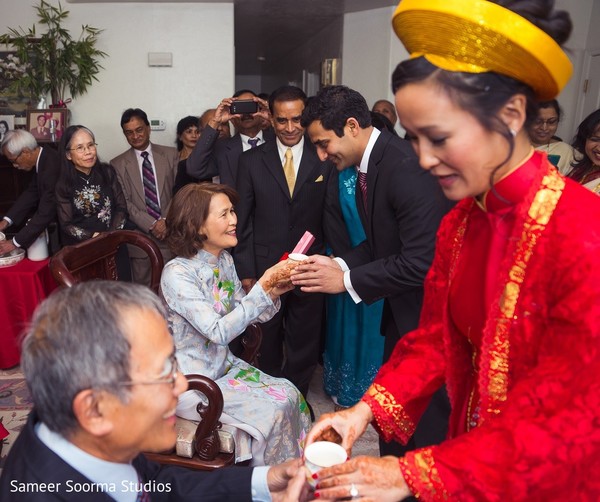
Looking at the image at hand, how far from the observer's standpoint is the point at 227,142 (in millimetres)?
3523

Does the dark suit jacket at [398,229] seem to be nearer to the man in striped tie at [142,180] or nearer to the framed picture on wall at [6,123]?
the man in striped tie at [142,180]

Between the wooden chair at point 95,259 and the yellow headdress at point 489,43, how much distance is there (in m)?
1.32

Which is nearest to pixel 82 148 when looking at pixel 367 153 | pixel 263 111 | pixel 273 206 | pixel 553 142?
pixel 263 111

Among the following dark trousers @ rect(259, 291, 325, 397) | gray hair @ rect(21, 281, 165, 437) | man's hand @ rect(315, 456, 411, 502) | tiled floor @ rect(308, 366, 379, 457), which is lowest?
tiled floor @ rect(308, 366, 379, 457)

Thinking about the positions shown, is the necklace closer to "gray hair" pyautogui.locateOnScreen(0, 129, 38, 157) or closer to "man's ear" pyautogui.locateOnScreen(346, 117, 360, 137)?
"gray hair" pyautogui.locateOnScreen(0, 129, 38, 157)

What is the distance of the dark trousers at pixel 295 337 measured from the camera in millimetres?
3018

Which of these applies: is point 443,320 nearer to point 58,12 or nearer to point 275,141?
point 275,141

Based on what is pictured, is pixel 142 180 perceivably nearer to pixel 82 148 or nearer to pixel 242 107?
pixel 82 148

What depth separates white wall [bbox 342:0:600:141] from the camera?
18.0 ft

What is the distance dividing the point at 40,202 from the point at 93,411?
3.18 meters

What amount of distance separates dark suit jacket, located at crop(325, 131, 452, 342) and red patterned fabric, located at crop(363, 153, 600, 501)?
847 mm

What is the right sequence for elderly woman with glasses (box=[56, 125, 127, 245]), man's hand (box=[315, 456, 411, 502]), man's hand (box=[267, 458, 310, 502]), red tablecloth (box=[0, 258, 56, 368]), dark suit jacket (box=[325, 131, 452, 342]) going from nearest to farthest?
man's hand (box=[315, 456, 411, 502]) < man's hand (box=[267, 458, 310, 502]) < dark suit jacket (box=[325, 131, 452, 342]) < red tablecloth (box=[0, 258, 56, 368]) < elderly woman with glasses (box=[56, 125, 127, 245])

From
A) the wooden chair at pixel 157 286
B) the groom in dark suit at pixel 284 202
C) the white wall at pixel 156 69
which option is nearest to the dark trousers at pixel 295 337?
the groom in dark suit at pixel 284 202

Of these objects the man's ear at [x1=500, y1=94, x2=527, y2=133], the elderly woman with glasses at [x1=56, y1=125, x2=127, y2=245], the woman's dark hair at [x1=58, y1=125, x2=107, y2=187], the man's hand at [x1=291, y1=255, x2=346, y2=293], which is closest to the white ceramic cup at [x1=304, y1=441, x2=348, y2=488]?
the man's ear at [x1=500, y1=94, x2=527, y2=133]
